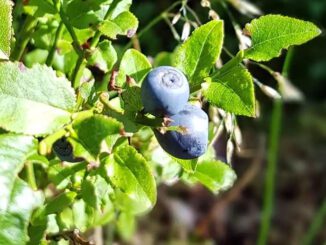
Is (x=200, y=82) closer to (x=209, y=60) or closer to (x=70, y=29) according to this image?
(x=209, y=60)

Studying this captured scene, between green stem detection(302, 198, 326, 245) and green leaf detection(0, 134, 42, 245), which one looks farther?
green stem detection(302, 198, 326, 245)

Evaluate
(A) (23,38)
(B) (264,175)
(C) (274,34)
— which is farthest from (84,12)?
(B) (264,175)

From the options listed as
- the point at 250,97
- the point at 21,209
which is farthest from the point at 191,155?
the point at 21,209

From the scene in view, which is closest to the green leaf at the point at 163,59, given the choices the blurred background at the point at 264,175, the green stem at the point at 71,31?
the green stem at the point at 71,31

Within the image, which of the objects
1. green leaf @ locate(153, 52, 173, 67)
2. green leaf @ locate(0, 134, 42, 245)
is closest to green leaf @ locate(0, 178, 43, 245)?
green leaf @ locate(0, 134, 42, 245)

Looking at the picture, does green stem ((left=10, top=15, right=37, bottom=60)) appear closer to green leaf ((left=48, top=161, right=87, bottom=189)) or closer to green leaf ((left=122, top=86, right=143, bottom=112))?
green leaf ((left=48, top=161, right=87, bottom=189))

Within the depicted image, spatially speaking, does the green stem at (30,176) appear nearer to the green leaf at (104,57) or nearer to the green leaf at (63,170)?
the green leaf at (63,170)
